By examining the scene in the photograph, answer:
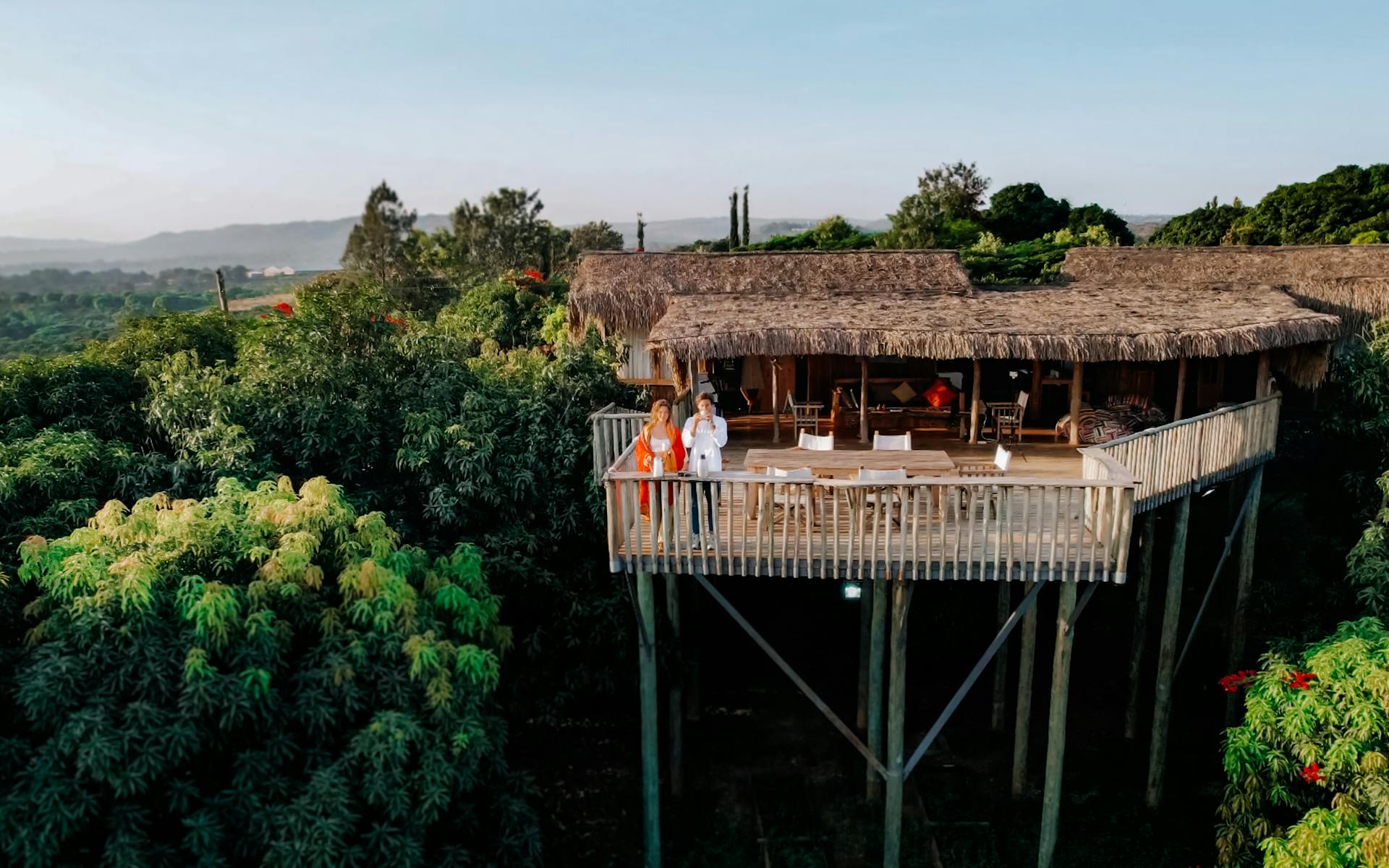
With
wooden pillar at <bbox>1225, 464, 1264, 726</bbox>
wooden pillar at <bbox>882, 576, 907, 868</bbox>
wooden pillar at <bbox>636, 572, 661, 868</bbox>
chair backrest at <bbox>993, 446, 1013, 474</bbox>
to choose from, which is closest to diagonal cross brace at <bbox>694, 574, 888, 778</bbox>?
wooden pillar at <bbox>882, 576, 907, 868</bbox>

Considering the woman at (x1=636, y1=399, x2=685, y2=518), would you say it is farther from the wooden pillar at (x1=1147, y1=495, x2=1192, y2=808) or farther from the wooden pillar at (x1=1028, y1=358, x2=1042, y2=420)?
the wooden pillar at (x1=1147, y1=495, x2=1192, y2=808)

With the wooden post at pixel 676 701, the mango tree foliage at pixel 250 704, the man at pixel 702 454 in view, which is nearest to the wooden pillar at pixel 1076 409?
the wooden post at pixel 676 701

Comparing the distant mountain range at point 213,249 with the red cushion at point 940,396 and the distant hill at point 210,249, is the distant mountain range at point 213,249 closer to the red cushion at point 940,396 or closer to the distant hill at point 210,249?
the distant hill at point 210,249

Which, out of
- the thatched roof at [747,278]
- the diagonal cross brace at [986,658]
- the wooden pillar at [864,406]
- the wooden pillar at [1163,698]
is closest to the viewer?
the diagonal cross brace at [986,658]

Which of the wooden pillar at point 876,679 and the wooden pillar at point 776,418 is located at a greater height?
the wooden pillar at point 776,418

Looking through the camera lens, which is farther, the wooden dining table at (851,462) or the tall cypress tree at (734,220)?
the tall cypress tree at (734,220)

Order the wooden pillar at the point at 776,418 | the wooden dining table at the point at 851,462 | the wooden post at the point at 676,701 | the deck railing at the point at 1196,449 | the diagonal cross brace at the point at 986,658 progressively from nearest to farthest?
the diagonal cross brace at the point at 986,658 < the wooden dining table at the point at 851,462 < the deck railing at the point at 1196,449 < the wooden post at the point at 676,701 < the wooden pillar at the point at 776,418

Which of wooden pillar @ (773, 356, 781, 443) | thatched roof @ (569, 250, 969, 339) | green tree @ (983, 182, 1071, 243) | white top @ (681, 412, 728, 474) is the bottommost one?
wooden pillar @ (773, 356, 781, 443)
